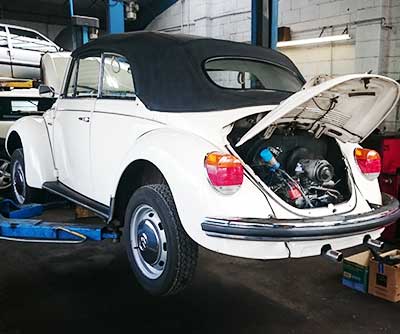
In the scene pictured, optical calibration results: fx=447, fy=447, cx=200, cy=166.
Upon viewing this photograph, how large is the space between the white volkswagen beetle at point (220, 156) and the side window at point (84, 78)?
0.10m

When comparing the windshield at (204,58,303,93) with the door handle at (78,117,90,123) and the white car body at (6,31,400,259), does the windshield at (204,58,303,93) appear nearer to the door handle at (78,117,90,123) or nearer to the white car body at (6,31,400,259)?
the white car body at (6,31,400,259)

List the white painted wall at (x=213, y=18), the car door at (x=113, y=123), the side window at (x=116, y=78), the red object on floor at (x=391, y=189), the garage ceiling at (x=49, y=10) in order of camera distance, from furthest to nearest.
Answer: the garage ceiling at (x=49, y=10) → the white painted wall at (x=213, y=18) → the red object on floor at (x=391, y=189) → the side window at (x=116, y=78) → the car door at (x=113, y=123)

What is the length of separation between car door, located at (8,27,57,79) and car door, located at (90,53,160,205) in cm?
593

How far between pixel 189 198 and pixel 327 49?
24.6 ft

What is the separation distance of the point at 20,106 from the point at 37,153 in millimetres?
2867

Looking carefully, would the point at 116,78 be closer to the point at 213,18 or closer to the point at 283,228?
the point at 283,228

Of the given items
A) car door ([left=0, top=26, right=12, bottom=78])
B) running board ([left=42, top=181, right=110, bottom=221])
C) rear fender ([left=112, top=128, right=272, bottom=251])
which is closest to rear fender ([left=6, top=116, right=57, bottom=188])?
running board ([left=42, top=181, right=110, bottom=221])

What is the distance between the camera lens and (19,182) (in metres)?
4.25

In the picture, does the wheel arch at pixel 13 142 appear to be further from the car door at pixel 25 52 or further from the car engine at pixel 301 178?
the car door at pixel 25 52

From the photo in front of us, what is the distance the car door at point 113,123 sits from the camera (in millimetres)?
2637

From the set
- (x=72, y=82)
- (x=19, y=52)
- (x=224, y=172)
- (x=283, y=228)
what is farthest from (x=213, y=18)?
(x=283, y=228)

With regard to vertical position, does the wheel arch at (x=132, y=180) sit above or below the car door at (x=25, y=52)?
below

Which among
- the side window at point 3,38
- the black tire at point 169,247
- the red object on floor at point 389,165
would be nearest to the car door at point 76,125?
the black tire at point 169,247

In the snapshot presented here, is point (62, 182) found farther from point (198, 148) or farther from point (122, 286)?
point (198, 148)
